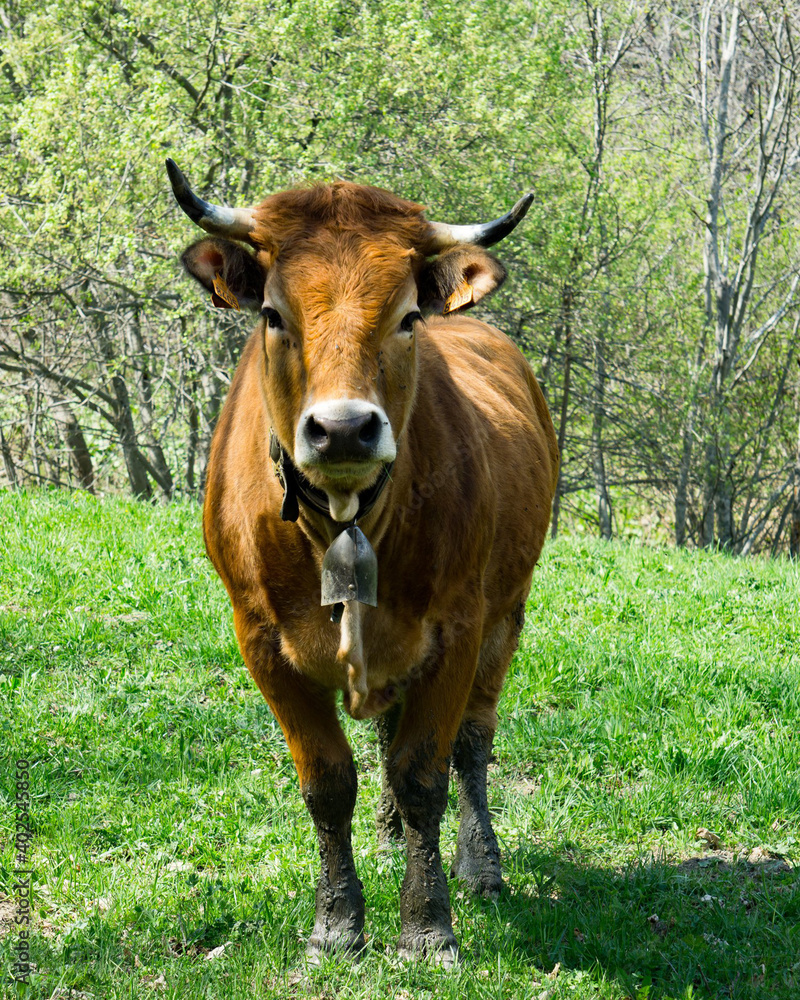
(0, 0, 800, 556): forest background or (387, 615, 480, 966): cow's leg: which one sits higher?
(0, 0, 800, 556): forest background

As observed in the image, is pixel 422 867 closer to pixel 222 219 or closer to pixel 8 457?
pixel 222 219

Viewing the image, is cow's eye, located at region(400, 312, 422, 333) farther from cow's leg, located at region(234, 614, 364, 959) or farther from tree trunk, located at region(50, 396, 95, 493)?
tree trunk, located at region(50, 396, 95, 493)

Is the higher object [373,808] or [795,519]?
[373,808]

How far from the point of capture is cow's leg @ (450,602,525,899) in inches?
174

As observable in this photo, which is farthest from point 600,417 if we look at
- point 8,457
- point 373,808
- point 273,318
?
point 273,318

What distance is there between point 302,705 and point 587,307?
13.3 m

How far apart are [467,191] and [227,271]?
37.4 ft

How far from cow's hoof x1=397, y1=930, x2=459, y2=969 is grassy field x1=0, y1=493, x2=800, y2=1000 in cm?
7

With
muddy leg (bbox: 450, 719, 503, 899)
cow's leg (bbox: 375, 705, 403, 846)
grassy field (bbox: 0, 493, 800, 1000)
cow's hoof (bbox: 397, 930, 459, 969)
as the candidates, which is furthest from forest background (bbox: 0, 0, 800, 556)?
cow's hoof (bbox: 397, 930, 459, 969)

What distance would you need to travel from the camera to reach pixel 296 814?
4836 millimetres

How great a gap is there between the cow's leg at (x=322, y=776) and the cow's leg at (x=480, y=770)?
66 centimetres

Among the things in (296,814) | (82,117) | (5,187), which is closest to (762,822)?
(296,814)

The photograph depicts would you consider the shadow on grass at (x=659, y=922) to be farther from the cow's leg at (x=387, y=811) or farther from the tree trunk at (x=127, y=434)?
the tree trunk at (x=127, y=434)

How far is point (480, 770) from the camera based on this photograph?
472 centimetres
